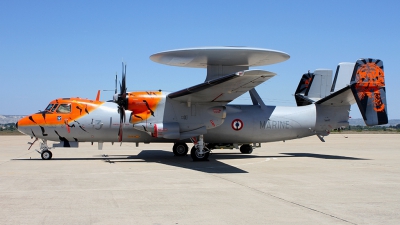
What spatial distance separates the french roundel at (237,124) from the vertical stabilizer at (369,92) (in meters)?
6.51

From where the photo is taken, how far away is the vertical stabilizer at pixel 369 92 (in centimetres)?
2322

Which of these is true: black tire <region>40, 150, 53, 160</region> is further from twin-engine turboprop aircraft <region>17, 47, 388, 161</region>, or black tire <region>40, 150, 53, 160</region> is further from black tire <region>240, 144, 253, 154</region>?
black tire <region>240, 144, 253, 154</region>

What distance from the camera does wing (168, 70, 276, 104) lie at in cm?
1685

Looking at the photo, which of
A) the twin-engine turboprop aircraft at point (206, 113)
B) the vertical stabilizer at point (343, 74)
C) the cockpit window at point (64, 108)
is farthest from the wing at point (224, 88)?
the vertical stabilizer at point (343, 74)

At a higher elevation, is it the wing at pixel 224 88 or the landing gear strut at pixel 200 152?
the wing at pixel 224 88

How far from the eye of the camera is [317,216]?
8.76 m

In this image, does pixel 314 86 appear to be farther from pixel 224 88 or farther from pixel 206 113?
pixel 224 88

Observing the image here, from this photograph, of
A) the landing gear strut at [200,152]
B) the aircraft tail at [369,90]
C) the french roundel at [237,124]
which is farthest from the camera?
the french roundel at [237,124]

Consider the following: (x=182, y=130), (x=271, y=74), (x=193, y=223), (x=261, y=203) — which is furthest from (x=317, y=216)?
(x=182, y=130)

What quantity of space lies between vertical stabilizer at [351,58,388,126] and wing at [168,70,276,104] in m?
7.44

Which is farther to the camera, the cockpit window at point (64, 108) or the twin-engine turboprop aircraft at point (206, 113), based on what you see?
the cockpit window at point (64, 108)

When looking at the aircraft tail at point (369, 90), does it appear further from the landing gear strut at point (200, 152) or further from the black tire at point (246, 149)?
the landing gear strut at point (200, 152)

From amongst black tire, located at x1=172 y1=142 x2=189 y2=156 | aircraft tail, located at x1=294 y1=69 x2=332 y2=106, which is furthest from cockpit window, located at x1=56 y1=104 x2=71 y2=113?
aircraft tail, located at x1=294 y1=69 x2=332 y2=106

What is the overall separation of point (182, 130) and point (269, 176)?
295 inches
